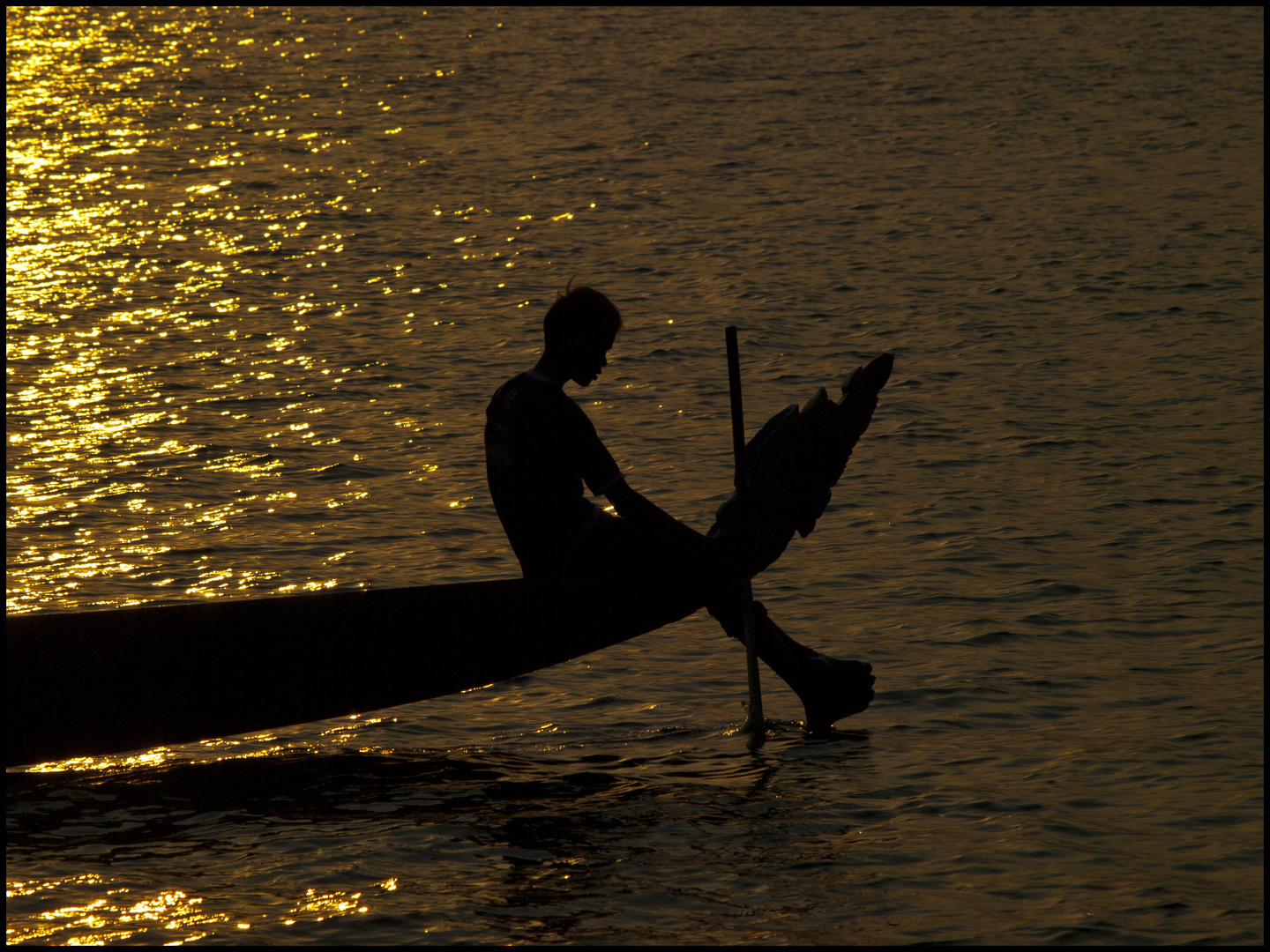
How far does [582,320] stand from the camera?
730 centimetres

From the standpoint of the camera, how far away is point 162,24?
136 ft

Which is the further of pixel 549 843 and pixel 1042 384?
pixel 1042 384

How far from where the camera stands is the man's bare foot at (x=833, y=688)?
792cm

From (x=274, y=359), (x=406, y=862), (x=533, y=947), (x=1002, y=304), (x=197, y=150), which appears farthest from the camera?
(x=197, y=150)

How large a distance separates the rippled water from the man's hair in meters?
1.94

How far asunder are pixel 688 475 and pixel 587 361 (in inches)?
200

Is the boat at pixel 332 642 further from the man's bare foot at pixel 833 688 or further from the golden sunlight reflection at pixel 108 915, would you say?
the golden sunlight reflection at pixel 108 915

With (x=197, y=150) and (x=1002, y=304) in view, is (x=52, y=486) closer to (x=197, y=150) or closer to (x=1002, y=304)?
(x=1002, y=304)

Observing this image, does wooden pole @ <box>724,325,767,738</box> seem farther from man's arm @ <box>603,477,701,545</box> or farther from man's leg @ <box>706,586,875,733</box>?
man's arm @ <box>603,477,701,545</box>

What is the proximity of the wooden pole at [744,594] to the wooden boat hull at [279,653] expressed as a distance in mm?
252

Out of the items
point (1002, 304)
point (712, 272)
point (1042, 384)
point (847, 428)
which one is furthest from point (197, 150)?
point (847, 428)

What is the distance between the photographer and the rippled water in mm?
6719

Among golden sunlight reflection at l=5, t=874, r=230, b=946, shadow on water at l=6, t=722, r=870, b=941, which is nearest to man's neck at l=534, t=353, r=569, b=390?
shadow on water at l=6, t=722, r=870, b=941

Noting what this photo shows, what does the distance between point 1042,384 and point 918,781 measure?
7943 mm
